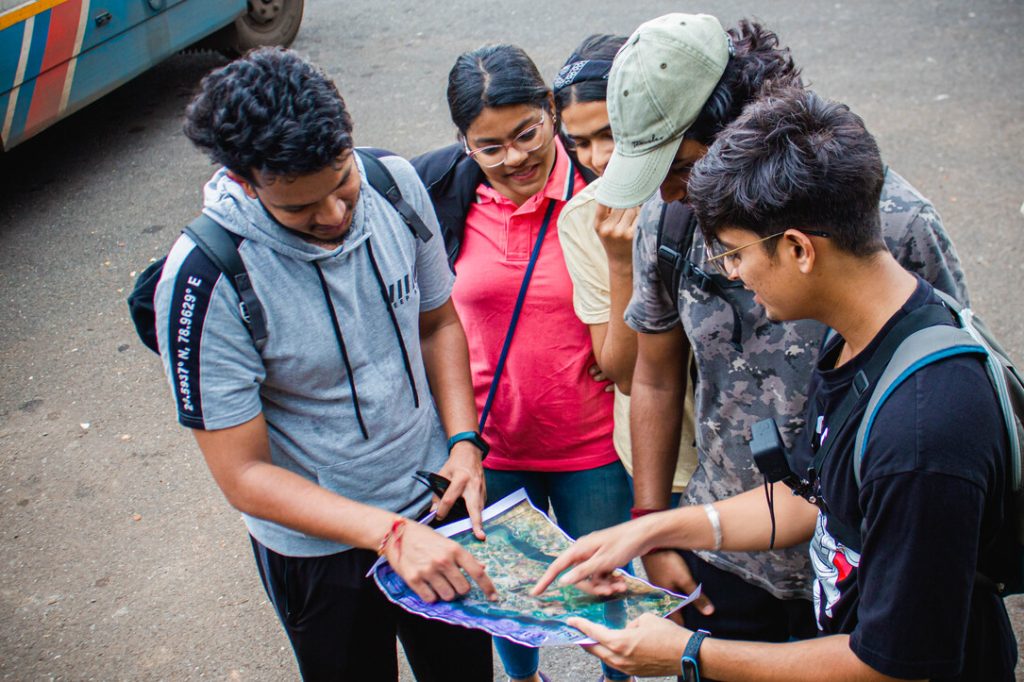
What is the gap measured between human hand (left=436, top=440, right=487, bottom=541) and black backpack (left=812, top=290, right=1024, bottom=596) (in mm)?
866

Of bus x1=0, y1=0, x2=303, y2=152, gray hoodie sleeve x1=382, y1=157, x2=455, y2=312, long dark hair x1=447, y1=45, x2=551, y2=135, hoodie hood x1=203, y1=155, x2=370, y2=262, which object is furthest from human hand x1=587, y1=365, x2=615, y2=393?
bus x1=0, y1=0, x2=303, y2=152

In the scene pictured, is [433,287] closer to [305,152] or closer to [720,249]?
[305,152]

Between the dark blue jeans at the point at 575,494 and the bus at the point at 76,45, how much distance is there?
4.22m

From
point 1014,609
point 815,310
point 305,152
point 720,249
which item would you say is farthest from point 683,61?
point 1014,609

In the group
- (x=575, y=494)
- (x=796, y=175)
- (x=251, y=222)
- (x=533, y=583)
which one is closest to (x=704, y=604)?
(x=533, y=583)

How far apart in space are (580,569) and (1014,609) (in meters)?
1.90

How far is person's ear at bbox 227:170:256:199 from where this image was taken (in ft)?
5.98

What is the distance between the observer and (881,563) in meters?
1.38

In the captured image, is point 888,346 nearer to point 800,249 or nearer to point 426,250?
point 800,249

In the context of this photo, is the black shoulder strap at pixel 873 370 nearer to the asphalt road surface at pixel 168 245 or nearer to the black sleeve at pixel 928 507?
the black sleeve at pixel 928 507

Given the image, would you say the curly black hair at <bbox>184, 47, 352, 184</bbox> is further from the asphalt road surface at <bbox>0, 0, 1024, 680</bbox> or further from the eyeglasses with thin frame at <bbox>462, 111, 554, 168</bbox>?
the asphalt road surface at <bbox>0, 0, 1024, 680</bbox>

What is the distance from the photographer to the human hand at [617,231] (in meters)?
2.17

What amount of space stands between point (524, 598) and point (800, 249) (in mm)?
938

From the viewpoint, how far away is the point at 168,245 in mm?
5434
